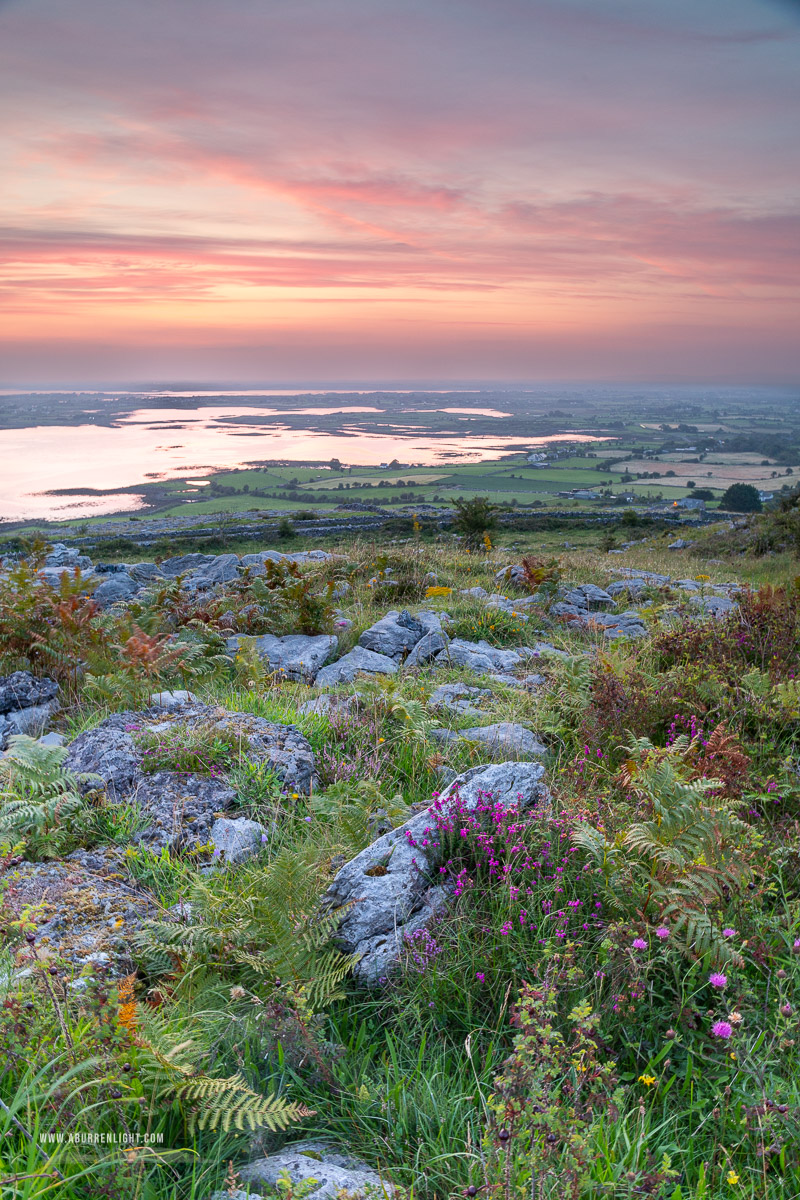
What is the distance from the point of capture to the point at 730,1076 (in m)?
2.35

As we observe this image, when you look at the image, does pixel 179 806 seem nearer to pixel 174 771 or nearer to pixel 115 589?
pixel 174 771

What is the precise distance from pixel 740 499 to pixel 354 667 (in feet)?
266

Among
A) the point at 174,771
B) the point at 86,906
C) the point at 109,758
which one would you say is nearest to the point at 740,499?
the point at 174,771

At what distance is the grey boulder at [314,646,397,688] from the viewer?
7.42 meters

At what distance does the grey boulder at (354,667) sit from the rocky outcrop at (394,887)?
11.7 feet

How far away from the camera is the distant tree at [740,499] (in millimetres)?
74438

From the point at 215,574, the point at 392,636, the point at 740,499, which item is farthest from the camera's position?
the point at 740,499

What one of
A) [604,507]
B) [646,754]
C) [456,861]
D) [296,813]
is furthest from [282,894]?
[604,507]

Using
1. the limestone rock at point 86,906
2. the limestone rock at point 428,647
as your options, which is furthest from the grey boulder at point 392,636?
the limestone rock at point 86,906

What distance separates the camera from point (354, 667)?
765cm

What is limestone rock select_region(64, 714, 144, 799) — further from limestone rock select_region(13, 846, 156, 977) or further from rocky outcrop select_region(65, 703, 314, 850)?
limestone rock select_region(13, 846, 156, 977)

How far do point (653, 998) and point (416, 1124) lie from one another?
1.13m

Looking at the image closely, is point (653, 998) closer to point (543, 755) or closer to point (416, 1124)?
point (416, 1124)

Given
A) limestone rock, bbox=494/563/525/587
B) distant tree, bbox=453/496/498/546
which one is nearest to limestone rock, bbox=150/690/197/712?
limestone rock, bbox=494/563/525/587
